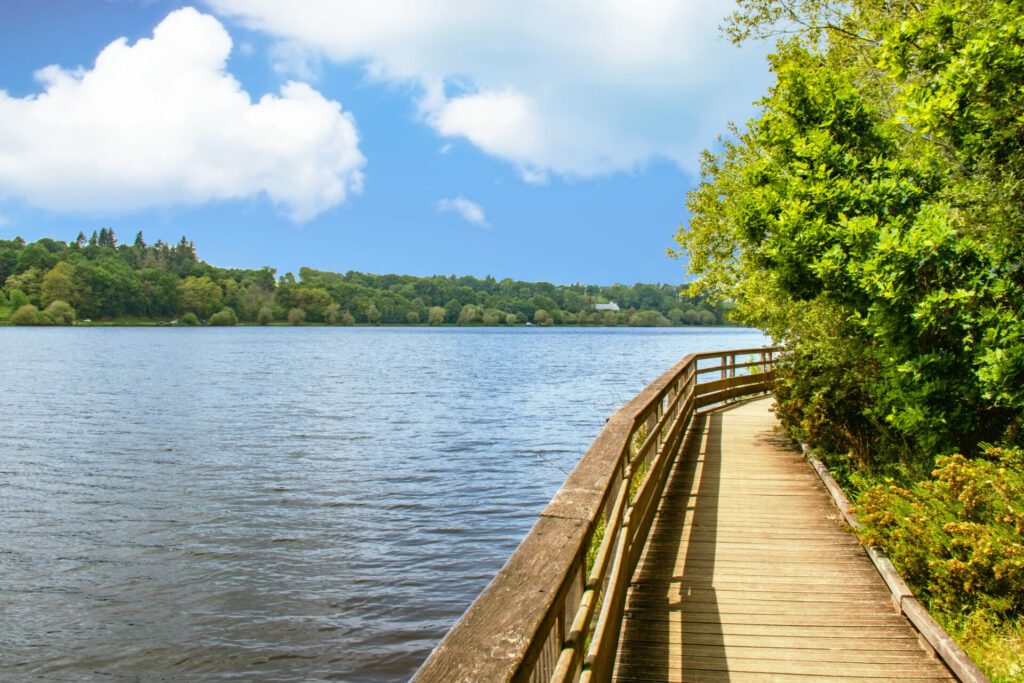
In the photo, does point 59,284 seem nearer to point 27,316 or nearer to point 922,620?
point 27,316

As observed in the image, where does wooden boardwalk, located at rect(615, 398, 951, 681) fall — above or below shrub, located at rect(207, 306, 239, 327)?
below

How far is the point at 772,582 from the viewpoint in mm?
6121

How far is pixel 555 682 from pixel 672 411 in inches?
322

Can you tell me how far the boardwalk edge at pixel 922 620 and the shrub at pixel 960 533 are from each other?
0.57ft

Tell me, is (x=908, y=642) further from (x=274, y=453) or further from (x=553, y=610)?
(x=274, y=453)

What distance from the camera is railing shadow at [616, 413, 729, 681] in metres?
4.66

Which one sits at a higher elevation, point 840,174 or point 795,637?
point 840,174

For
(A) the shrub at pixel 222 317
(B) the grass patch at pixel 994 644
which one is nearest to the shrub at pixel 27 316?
(A) the shrub at pixel 222 317

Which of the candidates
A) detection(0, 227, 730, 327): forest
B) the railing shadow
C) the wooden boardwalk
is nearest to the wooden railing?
the railing shadow

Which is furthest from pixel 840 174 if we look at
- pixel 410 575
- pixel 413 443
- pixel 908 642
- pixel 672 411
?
pixel 413 443

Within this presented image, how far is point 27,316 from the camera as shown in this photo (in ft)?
484

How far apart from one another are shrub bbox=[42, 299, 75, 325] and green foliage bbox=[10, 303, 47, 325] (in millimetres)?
1558

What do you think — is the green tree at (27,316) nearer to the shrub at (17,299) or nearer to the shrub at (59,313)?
the shrub at (17,299)

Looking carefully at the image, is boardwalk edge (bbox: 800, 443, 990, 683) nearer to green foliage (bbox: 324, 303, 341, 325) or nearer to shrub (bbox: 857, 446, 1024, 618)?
shrub (bbox: 857, 446, 1024, 618)
